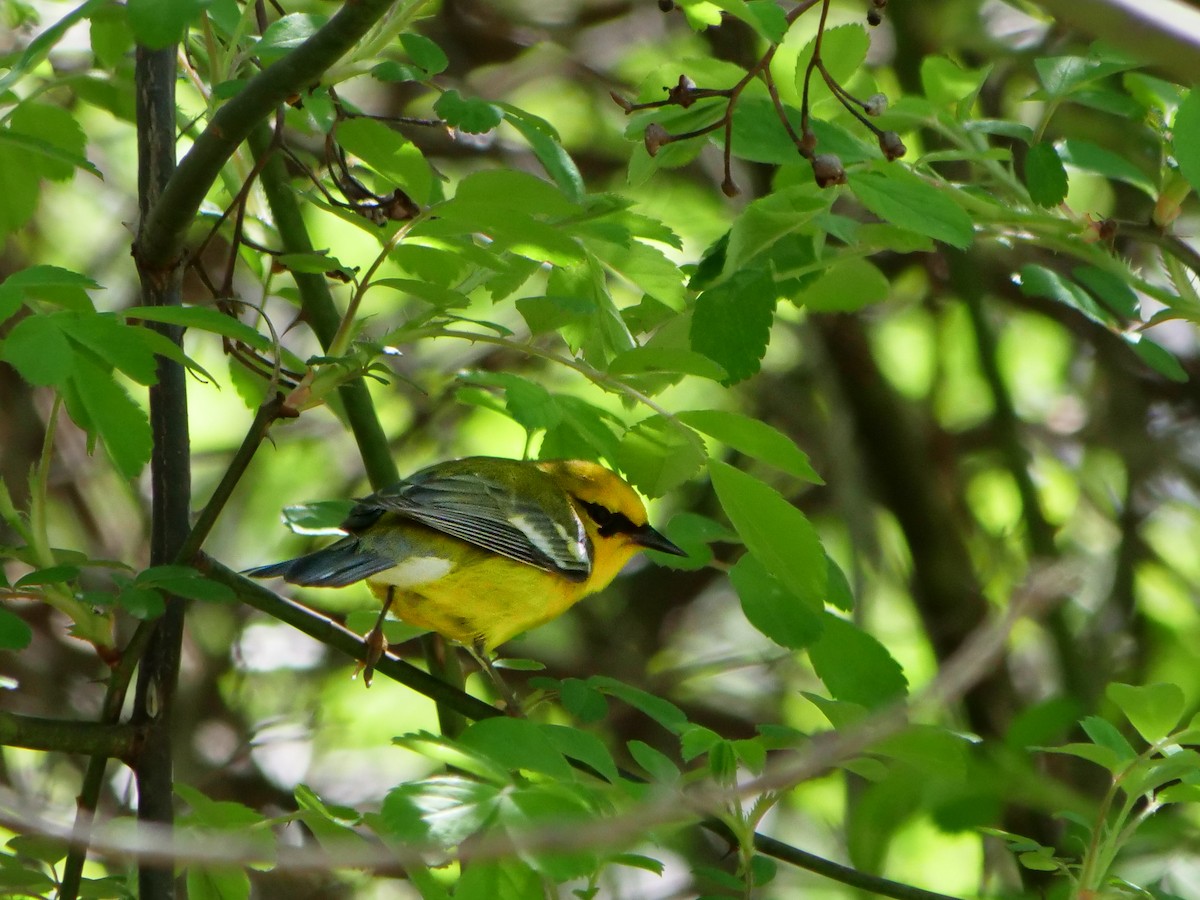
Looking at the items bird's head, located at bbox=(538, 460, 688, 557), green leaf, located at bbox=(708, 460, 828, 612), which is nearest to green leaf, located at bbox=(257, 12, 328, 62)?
green leaf, located at bbox=(708, 460, 828, 612)

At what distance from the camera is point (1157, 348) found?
2.33 m

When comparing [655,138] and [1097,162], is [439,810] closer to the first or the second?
[655,138]

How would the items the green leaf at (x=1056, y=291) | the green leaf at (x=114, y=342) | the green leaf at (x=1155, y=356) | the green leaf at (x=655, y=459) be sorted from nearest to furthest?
1. the green leaf at (x=114, y=342)
2. the green leaf at (x=655, y=459)
3. the green leaf at (x=1056, y=291)
4. the green leaf at (x=1155, y=356)

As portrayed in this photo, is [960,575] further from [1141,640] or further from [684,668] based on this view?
[684,668]

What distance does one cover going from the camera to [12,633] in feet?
5.76

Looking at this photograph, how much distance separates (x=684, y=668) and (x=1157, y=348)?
2.45m

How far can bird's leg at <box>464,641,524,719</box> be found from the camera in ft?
7.29

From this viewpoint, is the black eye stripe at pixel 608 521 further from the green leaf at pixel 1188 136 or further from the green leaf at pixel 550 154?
the green leaf at pixel 1188 136

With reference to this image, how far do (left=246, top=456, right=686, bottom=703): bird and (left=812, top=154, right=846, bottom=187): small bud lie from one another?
41.5 inches

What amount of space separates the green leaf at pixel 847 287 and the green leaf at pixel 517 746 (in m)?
0.96

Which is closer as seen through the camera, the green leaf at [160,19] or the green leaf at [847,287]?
the green leaf at [160,19]

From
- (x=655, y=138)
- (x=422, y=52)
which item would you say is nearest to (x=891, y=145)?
(x=655, y=138)

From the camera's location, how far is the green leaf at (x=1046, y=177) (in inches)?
80.1

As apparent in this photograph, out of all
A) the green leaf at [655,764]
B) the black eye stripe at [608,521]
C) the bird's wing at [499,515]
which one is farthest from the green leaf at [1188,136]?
the black eye stripe at [608,521]
